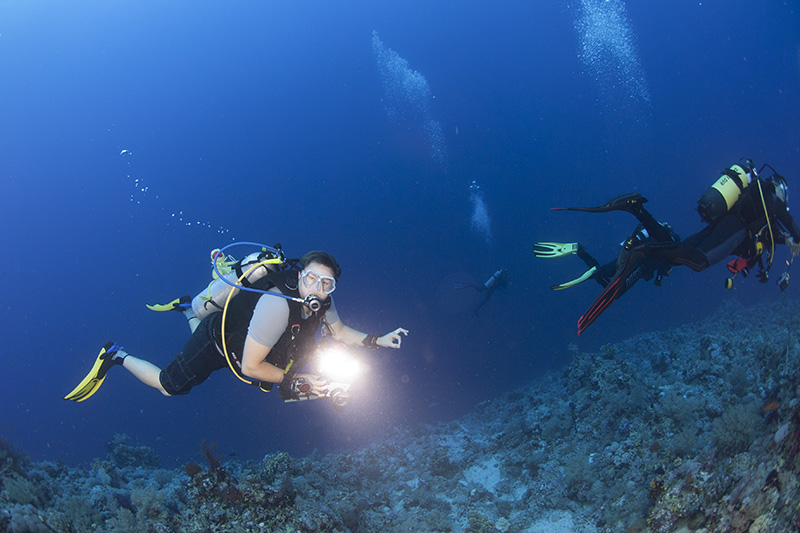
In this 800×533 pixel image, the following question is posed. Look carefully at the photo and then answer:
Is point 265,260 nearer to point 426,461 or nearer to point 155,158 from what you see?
point 426,461

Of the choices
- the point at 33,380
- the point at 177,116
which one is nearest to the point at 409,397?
the point at 33,380

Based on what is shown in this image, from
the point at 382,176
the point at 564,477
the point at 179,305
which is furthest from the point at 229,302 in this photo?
the point at 382,176

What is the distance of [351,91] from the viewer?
61438 millimetres

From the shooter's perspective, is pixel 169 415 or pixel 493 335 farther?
pixel 493 335

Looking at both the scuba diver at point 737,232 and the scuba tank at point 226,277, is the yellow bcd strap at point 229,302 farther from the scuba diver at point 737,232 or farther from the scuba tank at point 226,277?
the scuba diver at point 737,232

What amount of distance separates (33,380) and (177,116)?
4344cm

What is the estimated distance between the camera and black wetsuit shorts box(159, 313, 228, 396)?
14.2ft

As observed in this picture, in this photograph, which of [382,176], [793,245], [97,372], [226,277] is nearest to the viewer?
[226,277]

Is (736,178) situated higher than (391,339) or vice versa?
(391,339)

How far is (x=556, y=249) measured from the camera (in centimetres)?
723

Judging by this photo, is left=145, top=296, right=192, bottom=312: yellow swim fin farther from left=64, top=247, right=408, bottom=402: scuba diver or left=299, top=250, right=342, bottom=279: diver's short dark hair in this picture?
left=299, top=250, right=342, bottom=279: diver's short dark hair

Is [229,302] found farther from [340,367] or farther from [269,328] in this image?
[340,367]

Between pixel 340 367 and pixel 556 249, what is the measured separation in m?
5.18

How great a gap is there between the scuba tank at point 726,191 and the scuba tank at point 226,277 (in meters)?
5.78
